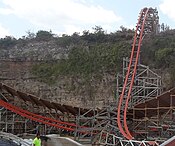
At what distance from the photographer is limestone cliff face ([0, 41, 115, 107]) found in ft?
103

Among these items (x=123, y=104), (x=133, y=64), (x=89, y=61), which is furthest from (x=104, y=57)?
(x=123, y=104)

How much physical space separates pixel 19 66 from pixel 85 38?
7.78m

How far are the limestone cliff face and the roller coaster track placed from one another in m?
6.53

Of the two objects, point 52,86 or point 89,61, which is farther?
point 89,61

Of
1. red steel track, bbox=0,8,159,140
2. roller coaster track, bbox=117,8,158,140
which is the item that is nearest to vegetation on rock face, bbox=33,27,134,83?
roller coaster track, bbox=117,8,158,140

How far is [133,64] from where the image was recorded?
23.7m

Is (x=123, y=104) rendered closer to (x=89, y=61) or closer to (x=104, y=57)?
(x=104, y=57)

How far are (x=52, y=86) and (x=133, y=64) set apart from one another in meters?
11.1

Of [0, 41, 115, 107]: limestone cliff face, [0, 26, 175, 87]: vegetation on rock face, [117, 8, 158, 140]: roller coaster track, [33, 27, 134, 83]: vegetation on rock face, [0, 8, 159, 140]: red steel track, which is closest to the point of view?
[117, 8, 158, 140]: roller coaster track

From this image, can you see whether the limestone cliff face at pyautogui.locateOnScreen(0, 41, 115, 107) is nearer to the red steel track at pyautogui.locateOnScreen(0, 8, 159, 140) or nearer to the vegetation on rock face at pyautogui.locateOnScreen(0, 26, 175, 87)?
the vegetation on rock face at pyautogui.locateOnScreen(0, 26, 175, 87)

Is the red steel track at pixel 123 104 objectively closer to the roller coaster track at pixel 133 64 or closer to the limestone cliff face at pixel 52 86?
the roller coaster track at pixel 133 64

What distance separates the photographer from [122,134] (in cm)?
1647

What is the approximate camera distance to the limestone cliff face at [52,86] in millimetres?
31438

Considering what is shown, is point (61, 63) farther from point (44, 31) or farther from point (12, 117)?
point (44, 31)
